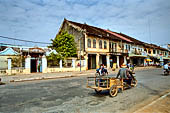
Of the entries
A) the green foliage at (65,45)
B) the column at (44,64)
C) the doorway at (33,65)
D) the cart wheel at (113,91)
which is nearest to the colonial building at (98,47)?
the green foliage at (65,45)

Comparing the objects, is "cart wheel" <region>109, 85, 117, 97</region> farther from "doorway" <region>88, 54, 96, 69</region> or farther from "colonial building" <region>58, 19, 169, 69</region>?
"doorway" <region>88, 54, 96, 69</region>

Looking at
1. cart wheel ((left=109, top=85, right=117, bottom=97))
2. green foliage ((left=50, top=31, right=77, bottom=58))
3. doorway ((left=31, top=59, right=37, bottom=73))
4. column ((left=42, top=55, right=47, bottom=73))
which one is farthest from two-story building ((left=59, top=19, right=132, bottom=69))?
cart wheel ((left=109, top=85, right=117, bottom=97))

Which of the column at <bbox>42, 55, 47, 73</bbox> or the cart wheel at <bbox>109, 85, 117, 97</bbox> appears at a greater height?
the column at <bbox>42, 55, 47, 73</bbox>

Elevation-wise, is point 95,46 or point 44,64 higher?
point 95,46

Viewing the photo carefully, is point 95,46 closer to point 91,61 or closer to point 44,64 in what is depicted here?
point 91,61

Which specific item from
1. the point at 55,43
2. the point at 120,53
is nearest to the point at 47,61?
the point at 55,43

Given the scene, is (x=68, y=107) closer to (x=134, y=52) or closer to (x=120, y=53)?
(x=120, y=53)

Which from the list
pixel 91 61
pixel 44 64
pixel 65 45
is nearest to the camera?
pixel 44 64

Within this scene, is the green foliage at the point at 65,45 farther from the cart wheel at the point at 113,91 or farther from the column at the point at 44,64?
the cart wheel at the point at 113,91

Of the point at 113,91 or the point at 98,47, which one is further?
the point at 98,47

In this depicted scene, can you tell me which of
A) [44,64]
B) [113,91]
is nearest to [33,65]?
[44,64]

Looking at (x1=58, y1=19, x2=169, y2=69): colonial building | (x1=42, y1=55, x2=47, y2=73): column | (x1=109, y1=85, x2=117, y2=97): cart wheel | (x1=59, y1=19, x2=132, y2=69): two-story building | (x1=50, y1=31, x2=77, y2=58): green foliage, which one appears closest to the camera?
(x1=109, y1=85, x2=117, y2=97): cart wheel

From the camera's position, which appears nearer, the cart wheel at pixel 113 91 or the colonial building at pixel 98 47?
the cart wheel at pixel 113 91

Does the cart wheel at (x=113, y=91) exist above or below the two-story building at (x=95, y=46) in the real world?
below
